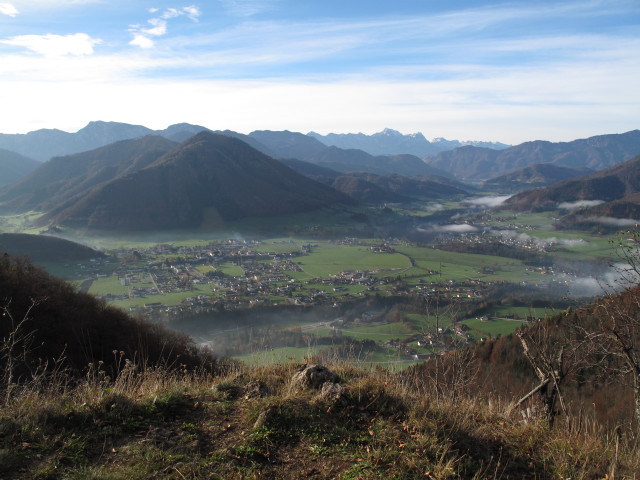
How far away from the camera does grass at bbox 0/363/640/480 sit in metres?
3.18

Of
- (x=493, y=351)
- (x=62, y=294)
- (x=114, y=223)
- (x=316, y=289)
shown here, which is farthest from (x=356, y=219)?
(x=62, y=294)

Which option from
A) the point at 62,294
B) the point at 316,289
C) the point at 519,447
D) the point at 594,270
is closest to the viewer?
the point at 519,447

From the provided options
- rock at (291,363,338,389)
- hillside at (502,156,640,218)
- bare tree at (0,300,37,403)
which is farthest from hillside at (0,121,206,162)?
rock at (291,363,338,389)

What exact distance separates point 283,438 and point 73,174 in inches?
4327

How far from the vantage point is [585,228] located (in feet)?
257

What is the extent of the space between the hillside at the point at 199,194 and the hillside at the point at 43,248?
22057 millimetres

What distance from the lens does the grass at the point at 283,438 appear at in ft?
10.4

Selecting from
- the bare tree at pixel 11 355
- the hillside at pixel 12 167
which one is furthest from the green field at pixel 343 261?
the hillside at pixel 12 167

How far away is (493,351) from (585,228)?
76902 mm

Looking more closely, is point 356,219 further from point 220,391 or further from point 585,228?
point 220,391

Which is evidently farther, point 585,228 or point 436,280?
point 585,228

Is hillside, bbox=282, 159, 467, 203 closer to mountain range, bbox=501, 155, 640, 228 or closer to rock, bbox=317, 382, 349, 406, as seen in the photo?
mountain range, bbox=501, 155, 640, 228

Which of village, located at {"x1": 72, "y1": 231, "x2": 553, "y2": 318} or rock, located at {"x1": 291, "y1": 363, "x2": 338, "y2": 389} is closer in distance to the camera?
rock, located at {"x1": 291, "y1": 363, "x2": 338, "y2": 389}

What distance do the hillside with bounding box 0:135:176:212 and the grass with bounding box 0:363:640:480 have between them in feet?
261
